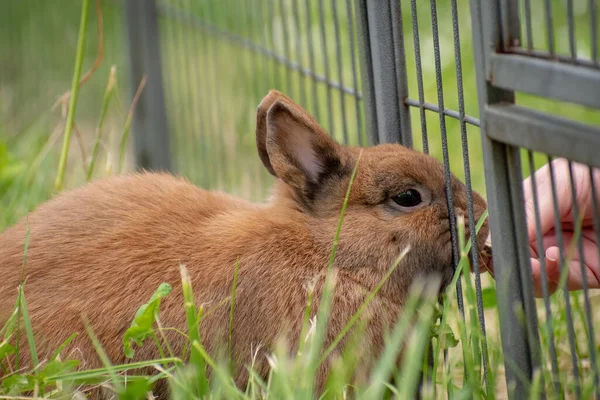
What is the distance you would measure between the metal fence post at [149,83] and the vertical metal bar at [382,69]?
265 centimetres

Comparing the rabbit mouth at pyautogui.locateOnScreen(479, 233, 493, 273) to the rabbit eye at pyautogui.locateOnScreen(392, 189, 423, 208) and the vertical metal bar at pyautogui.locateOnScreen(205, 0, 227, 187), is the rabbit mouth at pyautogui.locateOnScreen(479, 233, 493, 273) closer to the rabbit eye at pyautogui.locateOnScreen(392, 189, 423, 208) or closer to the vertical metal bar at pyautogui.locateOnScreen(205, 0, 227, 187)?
the rabbit eye at pyautogui.locateOnScreen(392, 189, 423, 208)

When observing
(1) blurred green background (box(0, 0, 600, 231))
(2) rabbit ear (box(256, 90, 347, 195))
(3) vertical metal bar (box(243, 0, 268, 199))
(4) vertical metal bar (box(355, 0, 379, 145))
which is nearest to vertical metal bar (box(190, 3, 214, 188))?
(1) blurred green background (box(0, 0, 600, 231))

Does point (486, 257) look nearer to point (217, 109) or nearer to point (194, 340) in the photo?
point (194, 340)

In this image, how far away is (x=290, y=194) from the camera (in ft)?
8.55

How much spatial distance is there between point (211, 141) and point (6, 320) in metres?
2.37

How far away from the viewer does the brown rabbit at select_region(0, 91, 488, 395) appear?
233cm

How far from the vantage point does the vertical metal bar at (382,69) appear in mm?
2588

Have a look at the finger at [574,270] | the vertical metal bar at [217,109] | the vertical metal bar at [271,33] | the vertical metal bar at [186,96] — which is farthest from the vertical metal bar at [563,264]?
the vertical metal bar at [186,96]

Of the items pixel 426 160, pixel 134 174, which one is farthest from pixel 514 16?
pixel 134 174

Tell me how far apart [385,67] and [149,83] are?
2.89 m

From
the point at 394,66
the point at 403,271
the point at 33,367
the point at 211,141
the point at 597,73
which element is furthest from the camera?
the point at 211,141

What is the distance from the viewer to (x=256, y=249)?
7.93 ft

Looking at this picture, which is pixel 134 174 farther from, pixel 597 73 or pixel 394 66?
pixel 597 73

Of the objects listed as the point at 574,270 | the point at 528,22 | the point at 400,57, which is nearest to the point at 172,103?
the point at 400,57
